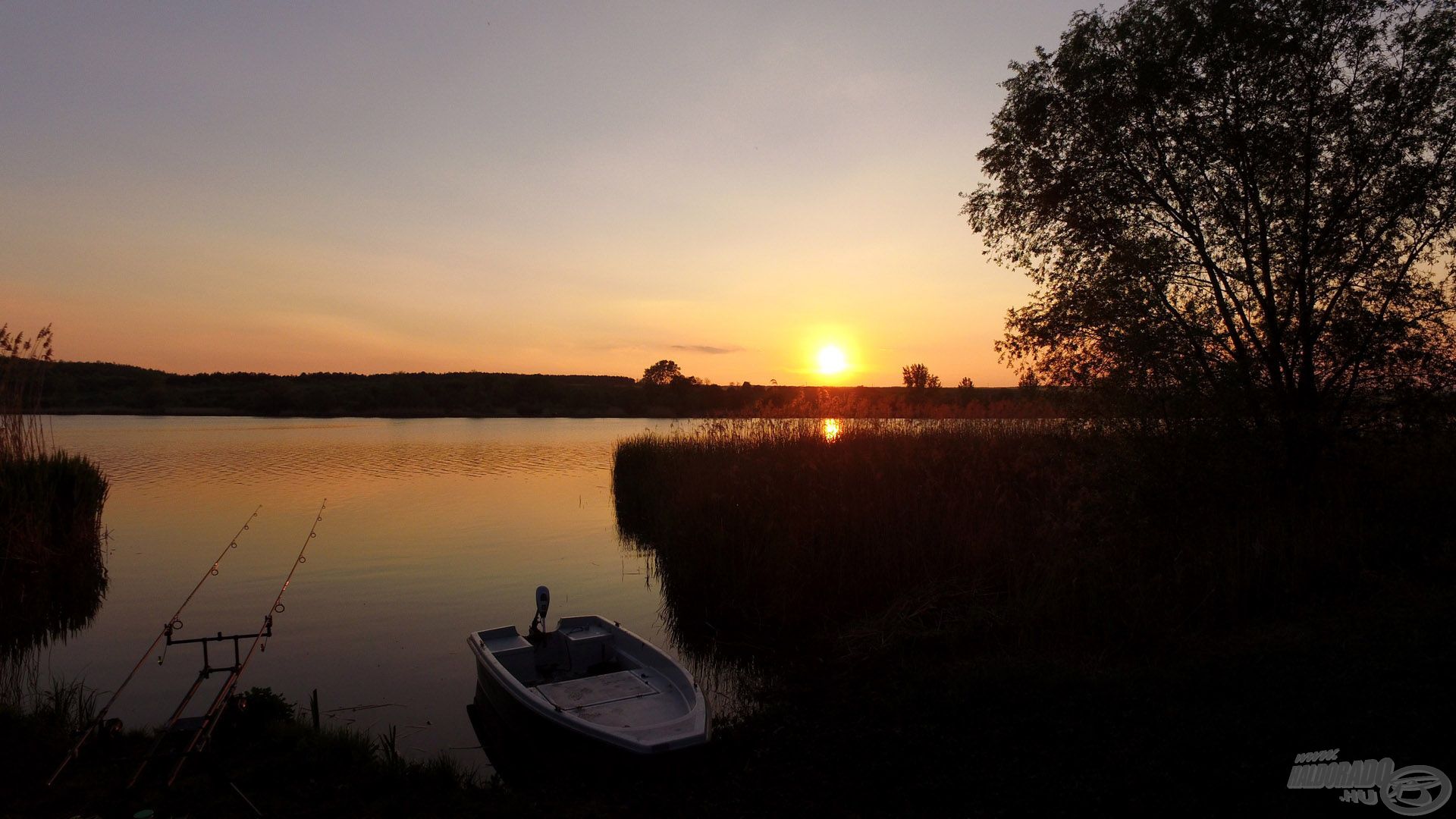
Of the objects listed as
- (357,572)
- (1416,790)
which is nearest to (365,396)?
(357,572)

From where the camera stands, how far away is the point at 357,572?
15.2 meters

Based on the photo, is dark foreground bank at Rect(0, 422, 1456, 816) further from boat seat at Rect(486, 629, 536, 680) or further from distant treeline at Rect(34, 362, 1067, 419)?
distant treeline at Rect(34, 362, 1067, 419)

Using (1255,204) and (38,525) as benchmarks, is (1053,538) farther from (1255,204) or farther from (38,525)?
(38,525)

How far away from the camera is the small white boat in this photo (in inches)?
253

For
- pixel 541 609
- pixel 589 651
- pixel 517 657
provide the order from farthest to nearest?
pixel 541 609, pixel 589 651, pixel 517 657

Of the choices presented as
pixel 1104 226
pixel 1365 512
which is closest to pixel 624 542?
pixel 1104 226

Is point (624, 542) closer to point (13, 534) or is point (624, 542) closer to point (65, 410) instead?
point (13, 534)

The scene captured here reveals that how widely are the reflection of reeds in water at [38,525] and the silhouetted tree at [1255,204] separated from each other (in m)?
15.4

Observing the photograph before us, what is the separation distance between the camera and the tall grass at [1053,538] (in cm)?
851

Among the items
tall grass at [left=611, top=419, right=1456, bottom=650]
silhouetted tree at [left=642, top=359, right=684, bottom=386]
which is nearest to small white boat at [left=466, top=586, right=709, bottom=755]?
tall grass at [left=611, top=419, right=1456, bottom=650]

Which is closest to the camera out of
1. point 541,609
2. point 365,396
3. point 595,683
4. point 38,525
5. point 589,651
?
point 595,683

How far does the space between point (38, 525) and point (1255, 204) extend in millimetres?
19480

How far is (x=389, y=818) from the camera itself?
5.55 meters

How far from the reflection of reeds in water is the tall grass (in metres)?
9.04
